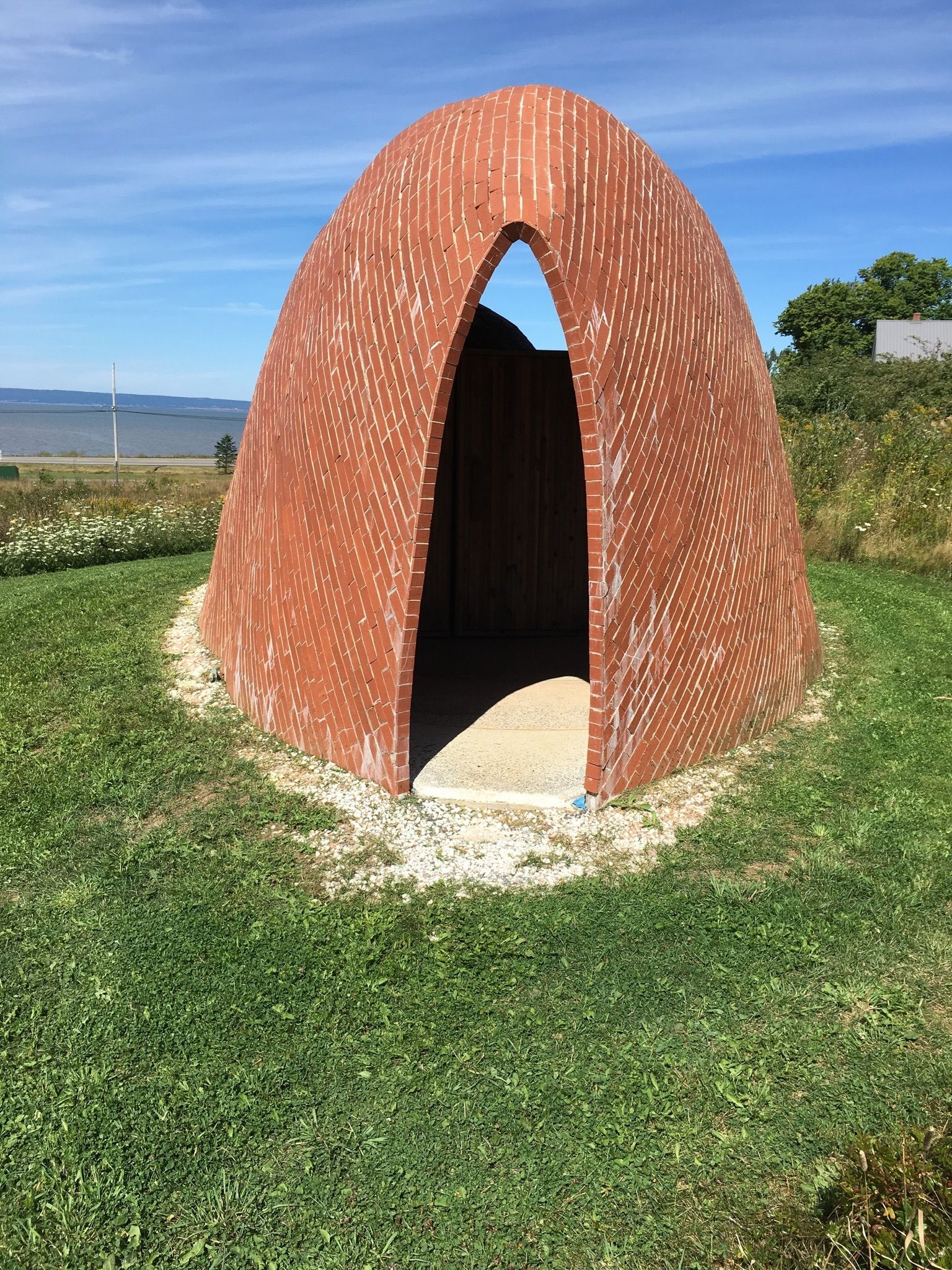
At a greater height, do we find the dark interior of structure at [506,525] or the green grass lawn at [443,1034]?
the dark interior of structure at [506,525]

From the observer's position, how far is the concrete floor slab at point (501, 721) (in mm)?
5945

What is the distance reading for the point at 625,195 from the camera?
5992 millimetres

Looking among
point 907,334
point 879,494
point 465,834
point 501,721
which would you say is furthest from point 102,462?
point 465,834

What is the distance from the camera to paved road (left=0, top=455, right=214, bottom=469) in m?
48.8

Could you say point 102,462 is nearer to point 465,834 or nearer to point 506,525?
point 506,525

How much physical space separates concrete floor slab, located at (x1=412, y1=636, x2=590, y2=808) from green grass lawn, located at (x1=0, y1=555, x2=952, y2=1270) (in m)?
0.96

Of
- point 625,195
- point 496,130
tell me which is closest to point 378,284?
point 496,130

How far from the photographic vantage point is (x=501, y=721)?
720 cm

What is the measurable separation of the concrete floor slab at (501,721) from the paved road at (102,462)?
42.4m

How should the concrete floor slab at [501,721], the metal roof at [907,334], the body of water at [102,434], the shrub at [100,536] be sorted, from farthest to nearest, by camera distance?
the body of water at [102,434]
the metal roof at [907,334]
the shrub at [100,536]
the concrete floor slab at [501,721]

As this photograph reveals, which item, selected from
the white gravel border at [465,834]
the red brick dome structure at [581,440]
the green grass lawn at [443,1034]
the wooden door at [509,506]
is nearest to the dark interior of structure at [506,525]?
the wooden door at [509,506]

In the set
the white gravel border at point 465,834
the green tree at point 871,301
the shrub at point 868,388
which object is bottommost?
the white gravel border at point 465,834

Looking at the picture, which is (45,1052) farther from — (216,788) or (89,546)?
(89,546)

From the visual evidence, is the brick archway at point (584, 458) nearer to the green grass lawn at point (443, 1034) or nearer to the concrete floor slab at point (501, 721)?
the concrete floor slab at point (501, 721)
